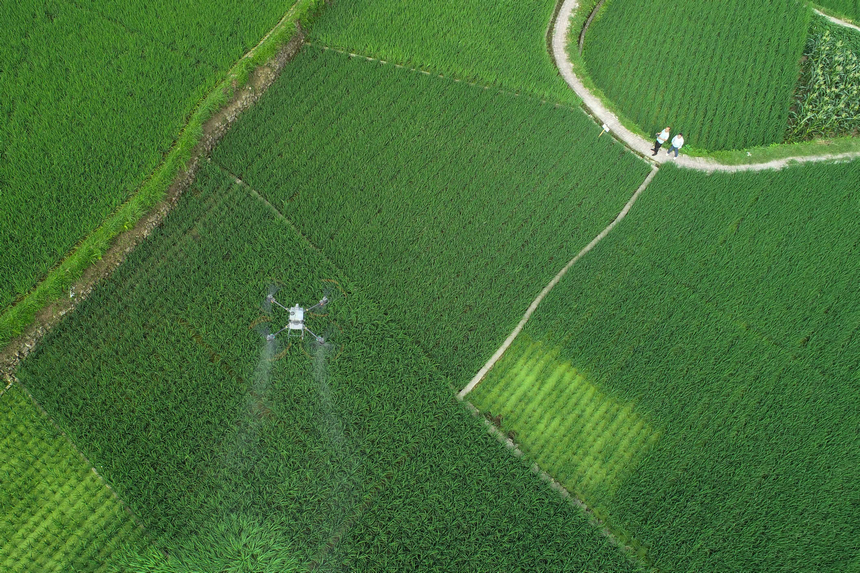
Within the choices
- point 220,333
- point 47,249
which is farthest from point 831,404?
point 47,249

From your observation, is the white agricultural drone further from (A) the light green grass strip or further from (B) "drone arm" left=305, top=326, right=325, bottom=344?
(A) the light green grass strip

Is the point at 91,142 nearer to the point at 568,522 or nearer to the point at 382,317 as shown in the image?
the point at 382,317

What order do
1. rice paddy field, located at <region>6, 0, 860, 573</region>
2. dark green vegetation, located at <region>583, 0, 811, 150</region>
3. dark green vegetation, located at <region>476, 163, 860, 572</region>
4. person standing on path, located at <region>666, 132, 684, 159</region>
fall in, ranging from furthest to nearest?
dark green vegetation, located at <region>583, 0, 811, 150</region> < person standing on path, located at <region>666, 132, 684, 159</region> < dark green vegetation, located at <region>476, 163, 860, 572</region> < rice paddy field, located at <region>6, 0, 860, 573</region>

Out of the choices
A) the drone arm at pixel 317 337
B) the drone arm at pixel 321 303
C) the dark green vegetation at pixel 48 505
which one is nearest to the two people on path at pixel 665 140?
the drone arm at pixel 321 303

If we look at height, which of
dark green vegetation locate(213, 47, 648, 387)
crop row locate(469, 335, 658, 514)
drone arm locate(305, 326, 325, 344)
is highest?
dark green vegetation locate(213, 47, 648, 387)

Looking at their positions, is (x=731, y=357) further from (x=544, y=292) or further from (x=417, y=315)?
(x=417, y=315)

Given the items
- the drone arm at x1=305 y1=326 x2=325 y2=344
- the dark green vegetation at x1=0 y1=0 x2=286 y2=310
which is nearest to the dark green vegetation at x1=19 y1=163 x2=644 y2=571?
the drone arm at x1=305 y1=326 x2=325 y2=344
